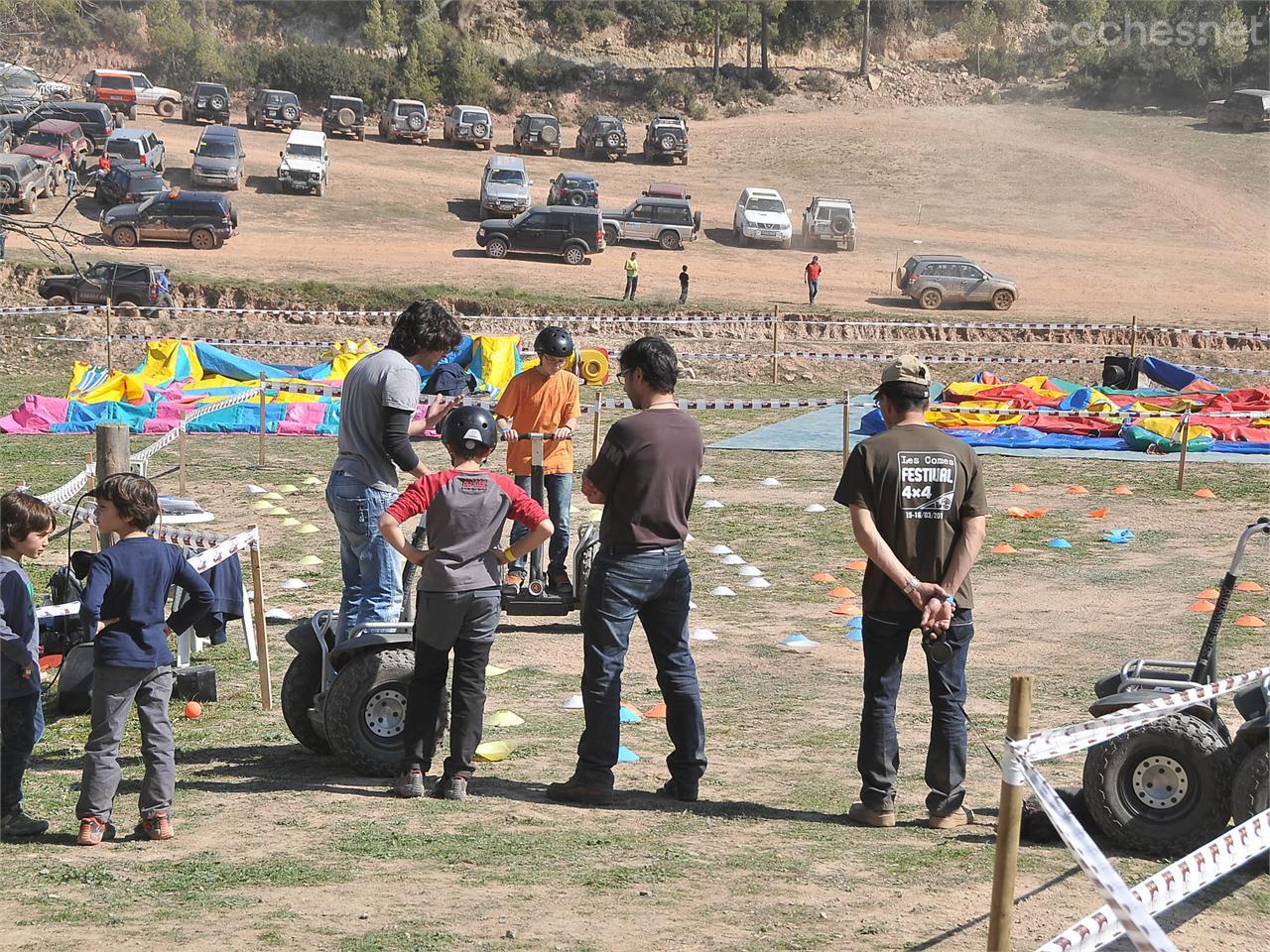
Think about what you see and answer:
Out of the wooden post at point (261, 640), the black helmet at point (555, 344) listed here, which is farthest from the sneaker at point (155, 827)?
the black helmet at point (555, 344)

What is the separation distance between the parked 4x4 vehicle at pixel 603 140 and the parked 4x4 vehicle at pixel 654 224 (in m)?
11.5

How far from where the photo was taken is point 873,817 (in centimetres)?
619

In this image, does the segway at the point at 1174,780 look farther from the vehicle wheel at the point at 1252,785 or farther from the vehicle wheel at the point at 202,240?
the vehicle wheel at the point at 202,240

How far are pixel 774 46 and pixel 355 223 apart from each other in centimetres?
3472

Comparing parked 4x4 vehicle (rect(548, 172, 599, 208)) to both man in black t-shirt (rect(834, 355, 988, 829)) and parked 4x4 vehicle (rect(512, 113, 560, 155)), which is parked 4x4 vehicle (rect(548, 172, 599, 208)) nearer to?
parked 4x4 vehicle (rect(512, 113, 560, 155))

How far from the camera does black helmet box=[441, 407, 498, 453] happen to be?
6.40 m

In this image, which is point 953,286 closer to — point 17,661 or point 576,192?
point 576,192

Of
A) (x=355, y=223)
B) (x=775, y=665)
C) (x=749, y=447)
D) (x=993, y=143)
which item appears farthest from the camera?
(x=993, y=143)

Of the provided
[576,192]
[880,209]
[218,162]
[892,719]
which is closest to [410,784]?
[892,719]

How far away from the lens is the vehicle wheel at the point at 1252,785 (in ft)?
18.5

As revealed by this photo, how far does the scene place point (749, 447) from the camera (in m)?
18.9

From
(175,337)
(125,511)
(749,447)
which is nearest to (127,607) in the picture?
(125,511)

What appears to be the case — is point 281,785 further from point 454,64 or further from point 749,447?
point 454,64

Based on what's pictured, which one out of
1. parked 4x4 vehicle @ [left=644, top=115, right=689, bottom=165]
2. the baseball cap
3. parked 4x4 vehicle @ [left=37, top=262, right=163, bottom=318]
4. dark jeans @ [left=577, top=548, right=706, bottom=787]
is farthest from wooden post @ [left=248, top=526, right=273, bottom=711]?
parked 4x4 vehicle @ [left=644, top=115, right=689, bottom=165]
